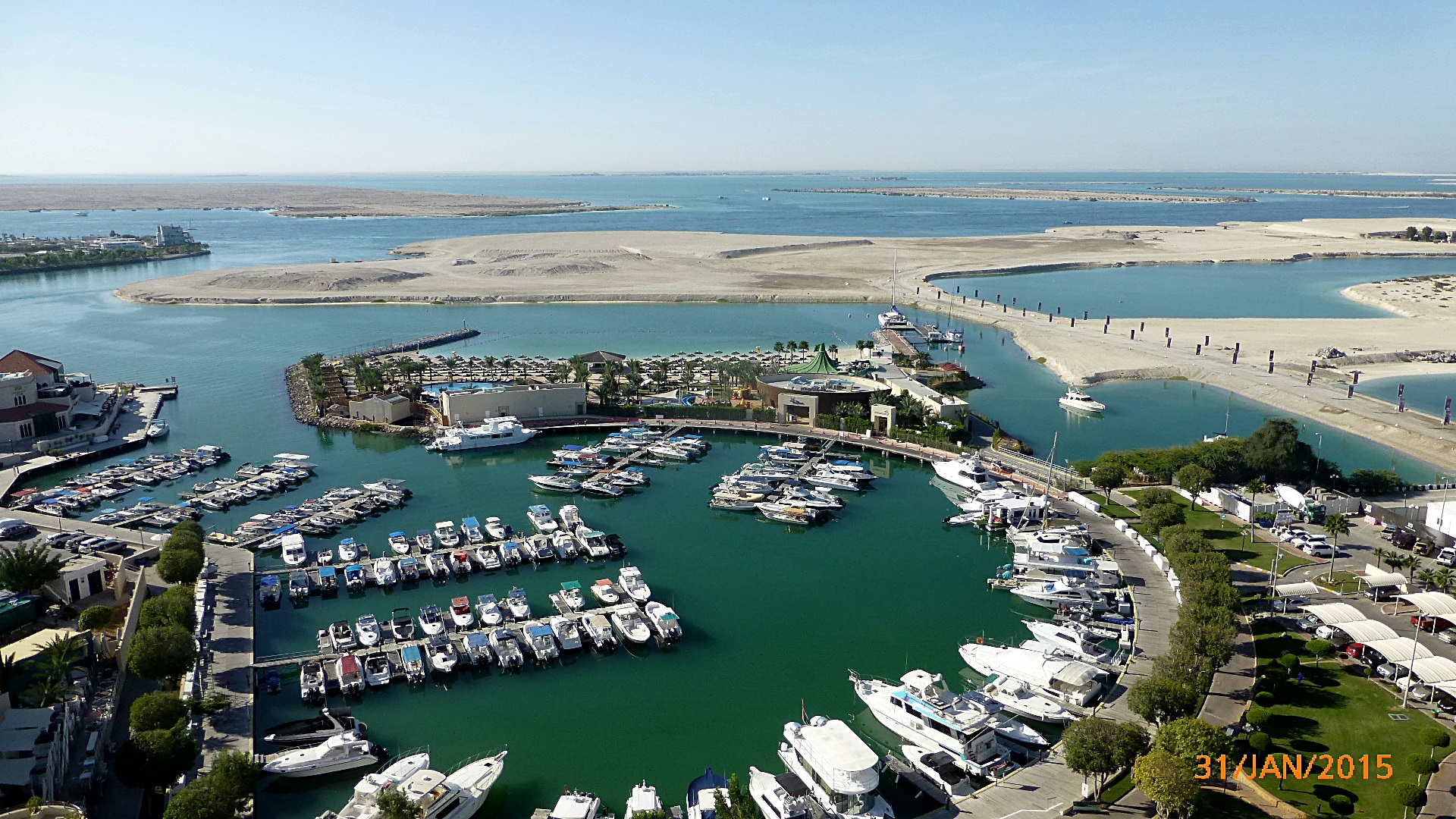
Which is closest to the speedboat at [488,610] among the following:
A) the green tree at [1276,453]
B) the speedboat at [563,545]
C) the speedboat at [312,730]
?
the speedboat at [563,545]

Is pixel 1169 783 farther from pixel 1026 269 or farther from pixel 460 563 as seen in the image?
pixel 1026 269

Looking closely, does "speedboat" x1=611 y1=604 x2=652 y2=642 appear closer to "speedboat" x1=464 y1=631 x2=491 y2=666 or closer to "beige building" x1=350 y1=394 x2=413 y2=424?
"speedboat" x1=464 y1=631 x2=491 y2=666

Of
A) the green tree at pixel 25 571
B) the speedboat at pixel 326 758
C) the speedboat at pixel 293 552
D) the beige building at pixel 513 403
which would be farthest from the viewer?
the beige building at pixel 513 403

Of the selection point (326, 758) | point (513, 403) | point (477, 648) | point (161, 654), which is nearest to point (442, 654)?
point (477, 648)

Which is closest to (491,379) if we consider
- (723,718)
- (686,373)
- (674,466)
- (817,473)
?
(686,373)

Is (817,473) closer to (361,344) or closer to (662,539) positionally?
(662,539)

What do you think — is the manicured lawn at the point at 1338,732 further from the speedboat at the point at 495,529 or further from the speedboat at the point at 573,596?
the speedboat at the point at 495,529
